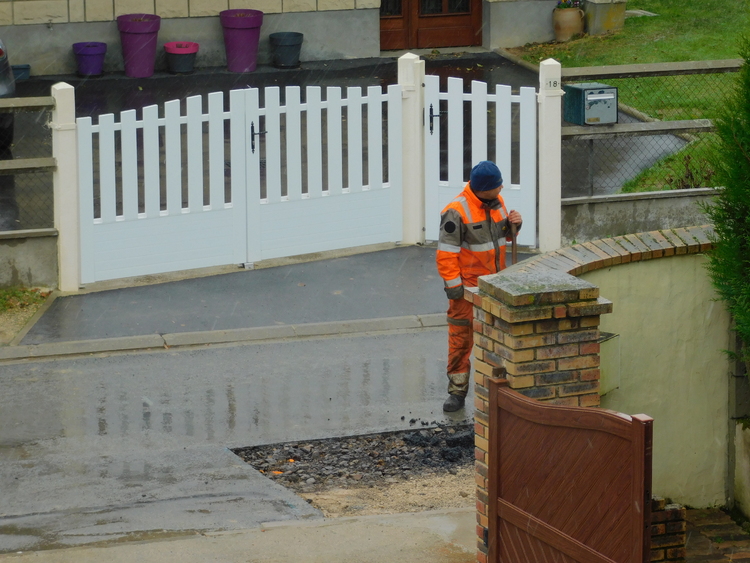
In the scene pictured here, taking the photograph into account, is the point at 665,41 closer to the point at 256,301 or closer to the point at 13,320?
the point at 256,301

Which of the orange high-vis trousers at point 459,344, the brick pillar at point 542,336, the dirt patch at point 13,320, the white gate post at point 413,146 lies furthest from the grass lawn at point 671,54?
the brick pillar at point 542,336

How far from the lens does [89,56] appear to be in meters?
19.3

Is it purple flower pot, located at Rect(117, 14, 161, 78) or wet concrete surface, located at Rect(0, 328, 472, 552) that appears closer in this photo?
wet concrete surface, located at Rect(0, 328, 472, 552)

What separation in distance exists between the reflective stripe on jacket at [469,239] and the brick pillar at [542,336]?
229cm

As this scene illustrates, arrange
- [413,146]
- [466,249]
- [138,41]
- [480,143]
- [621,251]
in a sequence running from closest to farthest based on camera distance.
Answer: [621,251]
[466,249]
[480,143]
[413,146]
[138,41]

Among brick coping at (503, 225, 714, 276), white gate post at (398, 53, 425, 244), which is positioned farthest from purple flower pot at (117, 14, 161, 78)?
brick coping at (503, 225, 714, 276)

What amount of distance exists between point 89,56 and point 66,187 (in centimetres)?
925

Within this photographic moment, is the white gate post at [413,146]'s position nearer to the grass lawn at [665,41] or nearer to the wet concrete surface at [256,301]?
the wet concrete surface at [256,301]

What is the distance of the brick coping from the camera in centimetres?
662

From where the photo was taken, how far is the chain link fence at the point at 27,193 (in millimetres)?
11758

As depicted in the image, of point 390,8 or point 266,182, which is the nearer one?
point 266,182

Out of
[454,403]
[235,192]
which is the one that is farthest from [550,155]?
[454,403]

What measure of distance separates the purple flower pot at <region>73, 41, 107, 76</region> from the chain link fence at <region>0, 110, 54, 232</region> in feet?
13.8

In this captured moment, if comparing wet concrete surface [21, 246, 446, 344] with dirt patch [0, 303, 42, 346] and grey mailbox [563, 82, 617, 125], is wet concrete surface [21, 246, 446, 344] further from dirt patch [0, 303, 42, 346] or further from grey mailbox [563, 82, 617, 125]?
grey mailbox [563, 82, 617, 125]
